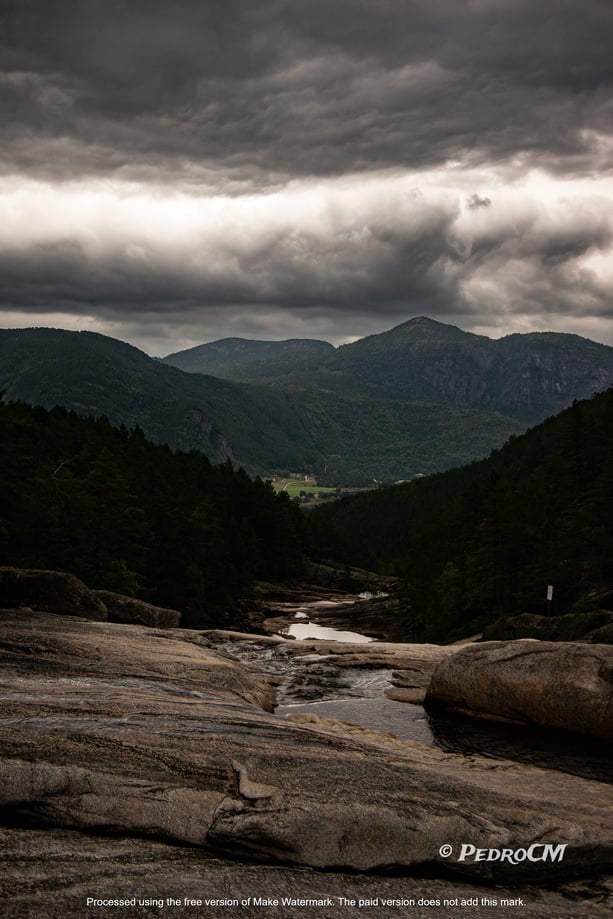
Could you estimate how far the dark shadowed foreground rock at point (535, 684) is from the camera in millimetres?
27766

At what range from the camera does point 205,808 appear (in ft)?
43.9

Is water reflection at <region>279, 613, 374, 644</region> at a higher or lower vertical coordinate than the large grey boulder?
lower

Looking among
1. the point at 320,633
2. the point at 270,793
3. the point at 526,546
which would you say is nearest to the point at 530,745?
the point at 270,793

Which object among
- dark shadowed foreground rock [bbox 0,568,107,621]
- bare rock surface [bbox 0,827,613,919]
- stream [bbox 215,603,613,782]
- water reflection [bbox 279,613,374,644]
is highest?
bare rock surface [bbox 0,827,613,919]

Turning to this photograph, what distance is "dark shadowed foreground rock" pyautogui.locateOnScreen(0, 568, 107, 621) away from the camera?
126 ft

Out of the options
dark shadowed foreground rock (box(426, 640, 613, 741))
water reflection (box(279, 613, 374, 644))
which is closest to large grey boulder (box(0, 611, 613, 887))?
dark shadowed foreground rock (box(426, 640, 613, 741))

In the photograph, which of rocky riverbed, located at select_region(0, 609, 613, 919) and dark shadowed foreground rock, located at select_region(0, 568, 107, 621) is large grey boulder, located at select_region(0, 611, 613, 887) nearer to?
rocky riverbed, located at select_region(0, 609, 613, 919)

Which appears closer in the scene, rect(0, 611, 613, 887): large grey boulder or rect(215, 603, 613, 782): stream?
rect(0, 611, 613, 887): large grey boulder

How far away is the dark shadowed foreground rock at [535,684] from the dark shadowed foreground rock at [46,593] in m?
21.7

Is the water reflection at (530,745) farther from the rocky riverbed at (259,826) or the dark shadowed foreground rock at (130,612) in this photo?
the dark shadowed foreground rock at (130,612)

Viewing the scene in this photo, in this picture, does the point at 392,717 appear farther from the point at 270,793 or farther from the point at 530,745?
the point at 270,793

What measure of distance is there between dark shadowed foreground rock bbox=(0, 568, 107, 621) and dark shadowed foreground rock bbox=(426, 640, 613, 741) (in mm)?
21735

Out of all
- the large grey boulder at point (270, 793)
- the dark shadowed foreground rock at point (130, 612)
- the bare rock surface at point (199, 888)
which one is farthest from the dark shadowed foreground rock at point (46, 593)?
the bare rock surface at point (199, 888)

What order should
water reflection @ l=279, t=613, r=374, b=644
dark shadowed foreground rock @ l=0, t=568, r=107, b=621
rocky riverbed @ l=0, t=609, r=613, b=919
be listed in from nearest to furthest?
rocky riverbed @ l=0, t=609, r=613, b=919
dark shadowed foreground rock @ l=0, t=568, r=107, b=621
water reflection @ l=279, t=613, r=374, b=644
